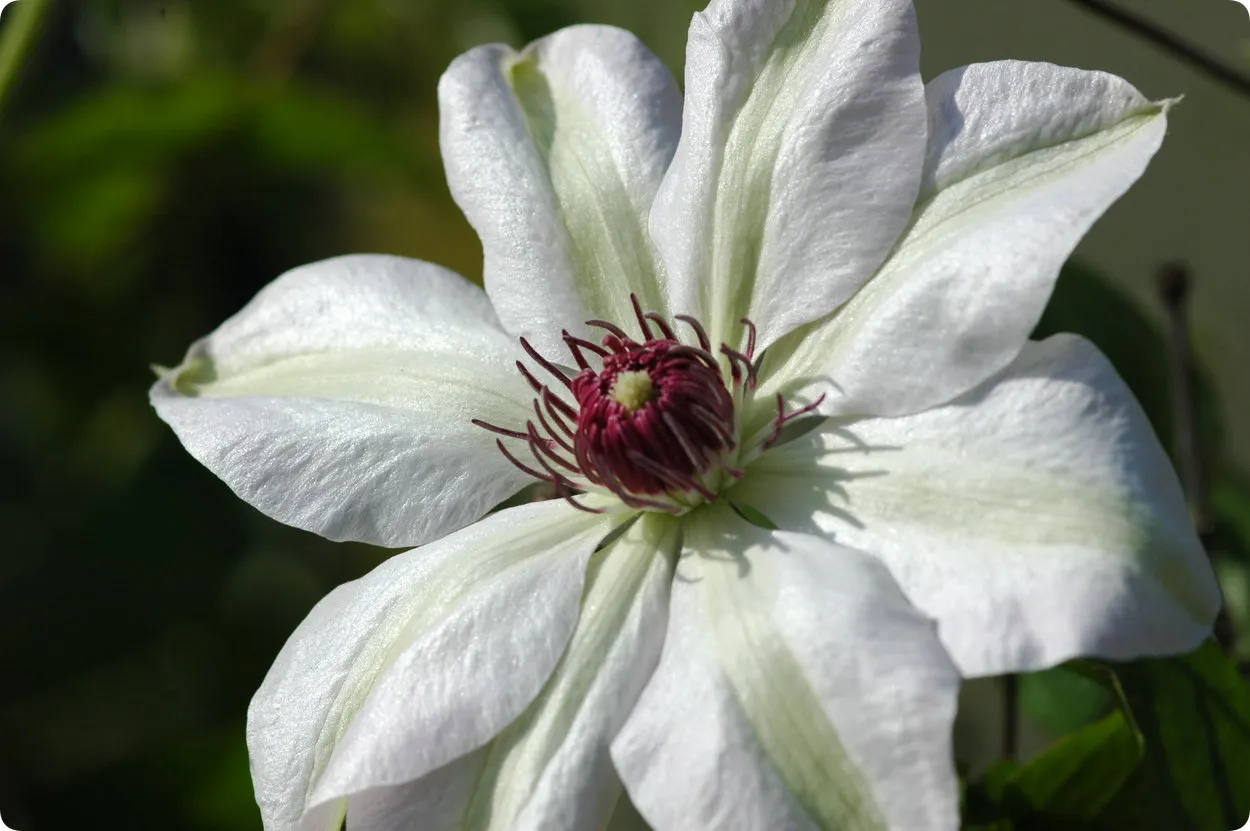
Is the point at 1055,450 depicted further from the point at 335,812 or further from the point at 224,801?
the point at 224,801

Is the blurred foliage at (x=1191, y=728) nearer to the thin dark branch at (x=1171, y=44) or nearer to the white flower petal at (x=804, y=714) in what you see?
the white flower petal at (x=804, y=714)

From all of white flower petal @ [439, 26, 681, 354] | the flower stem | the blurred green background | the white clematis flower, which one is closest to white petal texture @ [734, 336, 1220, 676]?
the white clematis flower

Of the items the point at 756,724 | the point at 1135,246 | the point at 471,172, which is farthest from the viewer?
the point at 1135,246

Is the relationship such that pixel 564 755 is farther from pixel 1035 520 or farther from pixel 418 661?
pixel 1035 520

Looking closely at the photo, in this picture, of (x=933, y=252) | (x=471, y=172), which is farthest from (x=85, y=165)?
(x=933, y=252)

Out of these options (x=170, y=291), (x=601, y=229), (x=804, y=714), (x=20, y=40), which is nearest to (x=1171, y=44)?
(x=601, y=229)

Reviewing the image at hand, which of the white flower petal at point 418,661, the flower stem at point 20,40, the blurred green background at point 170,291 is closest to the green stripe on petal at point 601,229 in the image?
the white flower petal at point 418,661
